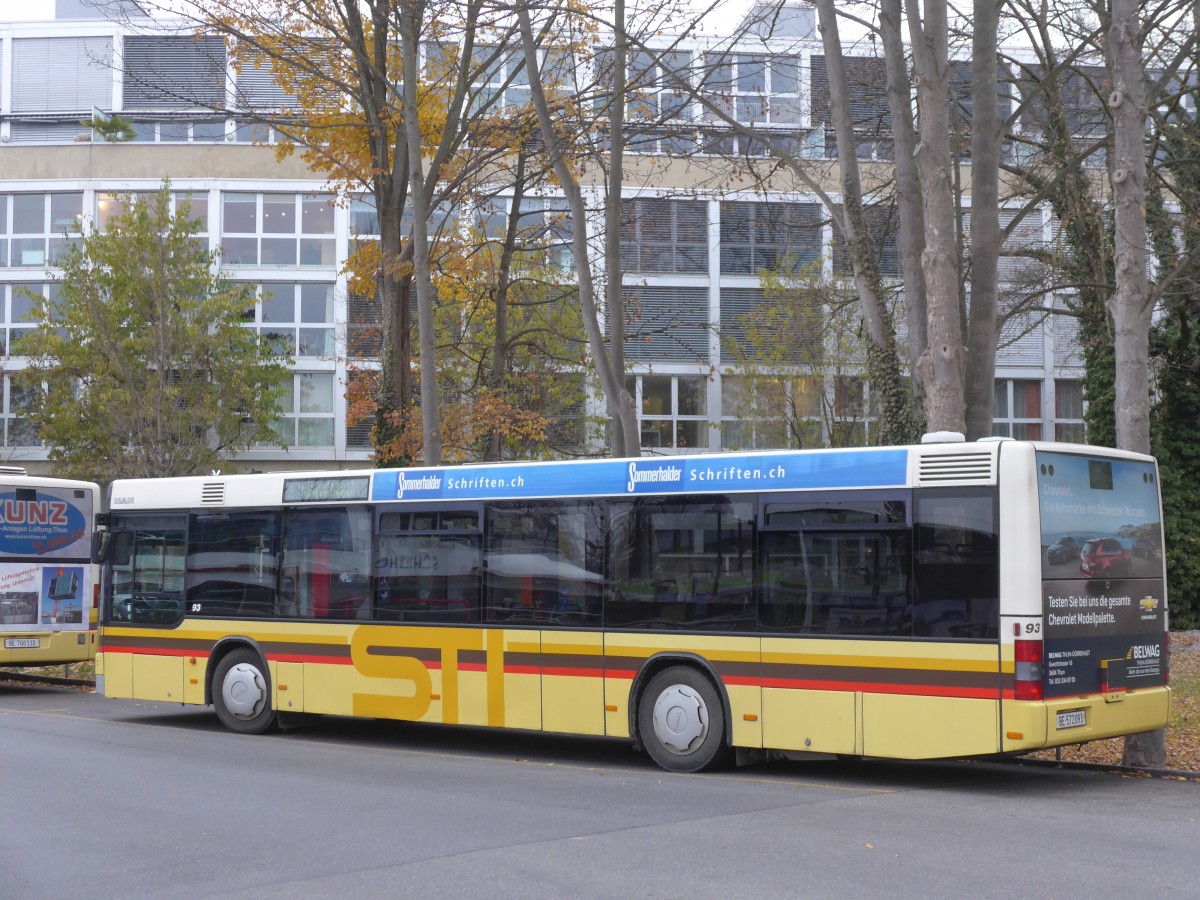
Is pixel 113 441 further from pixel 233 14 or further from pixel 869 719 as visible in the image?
pixel 869 719

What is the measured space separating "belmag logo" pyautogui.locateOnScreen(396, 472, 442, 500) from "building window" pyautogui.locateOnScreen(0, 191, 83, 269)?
3303cm

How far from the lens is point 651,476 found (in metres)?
12.5

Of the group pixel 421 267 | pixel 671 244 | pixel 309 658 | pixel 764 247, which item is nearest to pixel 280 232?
pixel 671 244

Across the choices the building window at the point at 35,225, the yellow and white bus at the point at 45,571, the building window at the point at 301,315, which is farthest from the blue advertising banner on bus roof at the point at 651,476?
the building window at the point at 35,225

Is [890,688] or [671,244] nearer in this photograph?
[890,688]

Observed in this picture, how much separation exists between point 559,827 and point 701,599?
3.30 metres

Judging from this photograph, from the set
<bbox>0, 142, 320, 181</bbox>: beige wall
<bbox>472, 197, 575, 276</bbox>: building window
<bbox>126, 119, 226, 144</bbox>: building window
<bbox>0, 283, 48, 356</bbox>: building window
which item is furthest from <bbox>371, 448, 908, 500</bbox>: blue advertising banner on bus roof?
<bbox>126, 119, 226, 144</bbox>: building window

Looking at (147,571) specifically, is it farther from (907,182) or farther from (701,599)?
(907,182)

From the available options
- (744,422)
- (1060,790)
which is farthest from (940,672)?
(744,422)

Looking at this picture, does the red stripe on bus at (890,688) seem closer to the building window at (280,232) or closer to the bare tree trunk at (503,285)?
the bare tree trunk at (503,285)

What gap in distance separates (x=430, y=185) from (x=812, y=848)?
14892 mm

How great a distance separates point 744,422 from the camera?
3831 centimetres

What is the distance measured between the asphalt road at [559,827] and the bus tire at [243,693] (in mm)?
1335

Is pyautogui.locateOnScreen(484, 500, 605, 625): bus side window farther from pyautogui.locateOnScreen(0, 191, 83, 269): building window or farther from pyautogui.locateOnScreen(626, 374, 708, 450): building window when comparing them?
pyautogui.locateOnScreen(0, 191, 83, 269): building window
